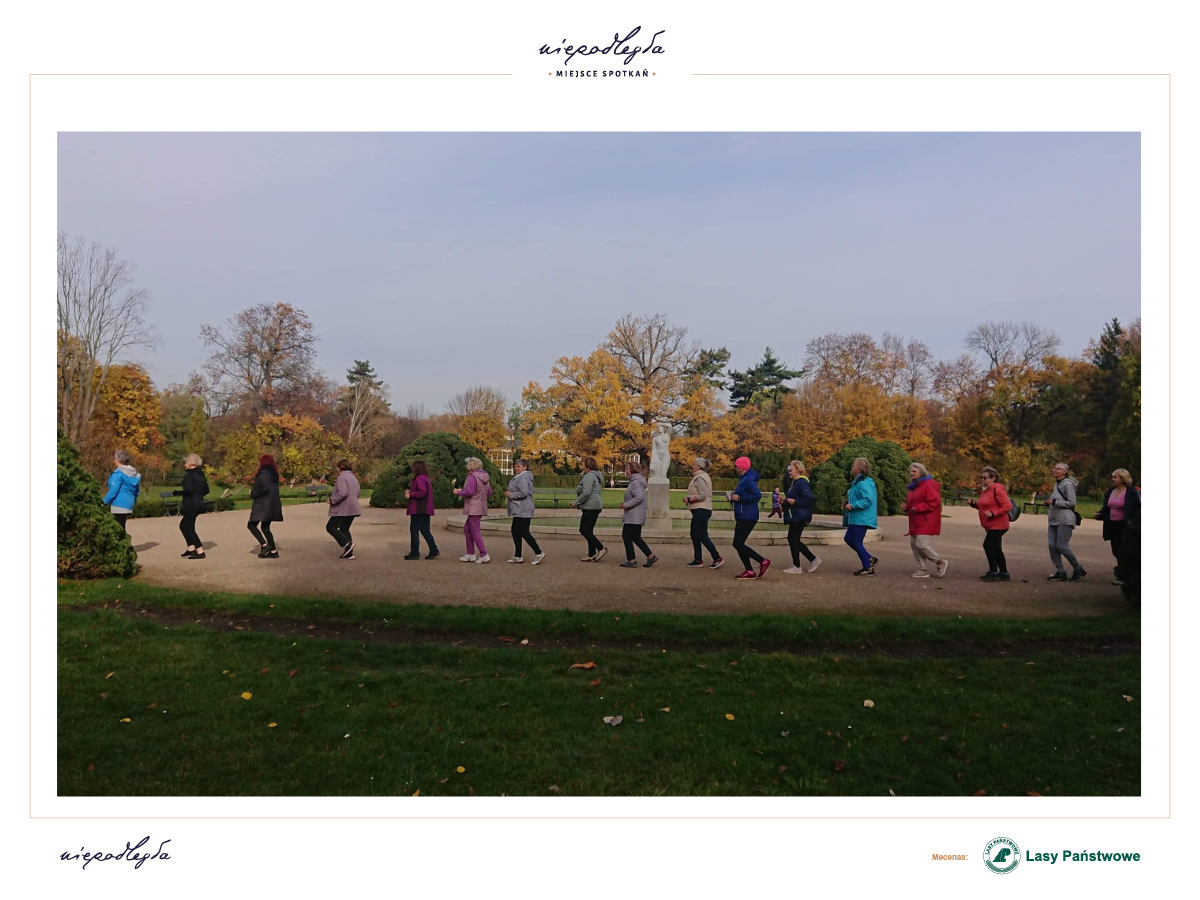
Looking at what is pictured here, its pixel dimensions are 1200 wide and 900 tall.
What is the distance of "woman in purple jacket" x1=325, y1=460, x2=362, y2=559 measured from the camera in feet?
35.6

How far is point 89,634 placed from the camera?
6523mm

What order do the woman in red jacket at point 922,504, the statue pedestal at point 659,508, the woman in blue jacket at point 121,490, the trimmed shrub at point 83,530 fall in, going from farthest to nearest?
the statue pedestal at point 659,508, the woman in blue jacket at point 121,490, the woman in red jacket at point 922,504, the trimmed shrub at point 83,530

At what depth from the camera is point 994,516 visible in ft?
31.3

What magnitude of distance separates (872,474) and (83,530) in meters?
19.7

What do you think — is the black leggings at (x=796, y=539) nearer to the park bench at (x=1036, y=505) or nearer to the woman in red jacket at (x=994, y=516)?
the woman in red jacket at (x=994, y=516)

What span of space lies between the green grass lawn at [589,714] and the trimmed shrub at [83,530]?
1961mm

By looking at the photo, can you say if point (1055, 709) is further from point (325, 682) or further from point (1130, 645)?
point (325, 682)

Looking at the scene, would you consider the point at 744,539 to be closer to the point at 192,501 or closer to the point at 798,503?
the point at 798,503

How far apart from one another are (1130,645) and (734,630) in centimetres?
352

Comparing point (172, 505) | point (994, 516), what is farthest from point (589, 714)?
point (172, 505)
